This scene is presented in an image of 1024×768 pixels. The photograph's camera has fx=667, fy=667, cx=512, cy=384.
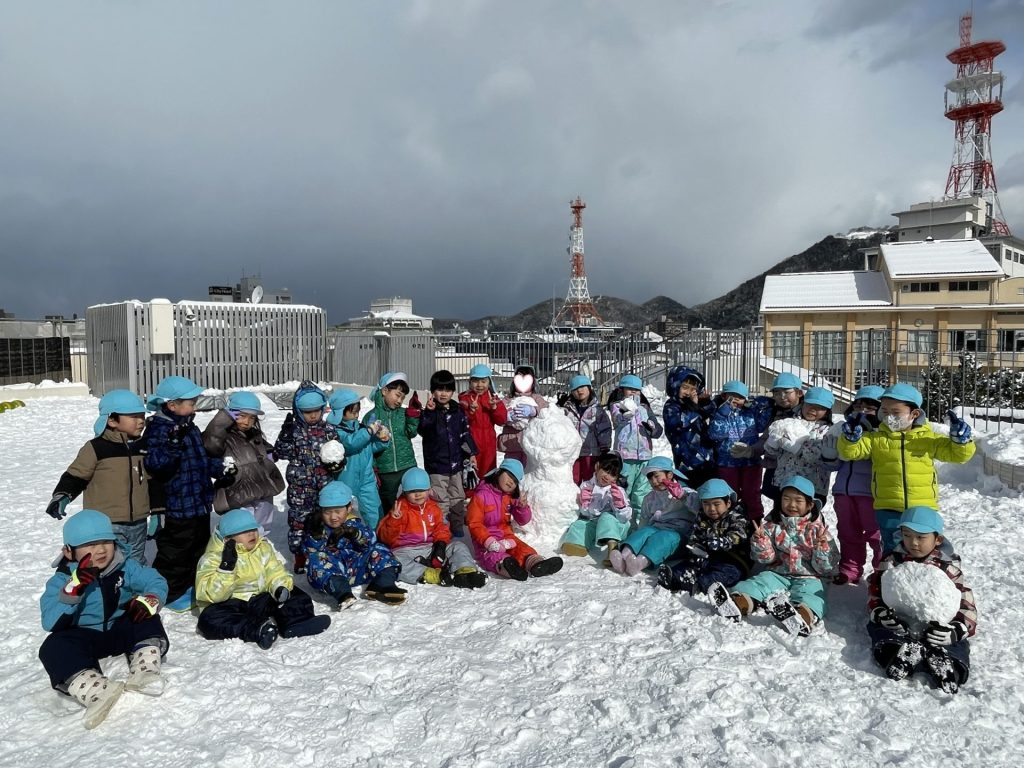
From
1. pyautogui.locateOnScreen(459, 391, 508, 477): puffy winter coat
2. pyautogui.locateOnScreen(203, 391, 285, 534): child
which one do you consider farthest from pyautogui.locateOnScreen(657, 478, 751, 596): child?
pyautogui.locateOnScreen(203, 391, 285, 534): child

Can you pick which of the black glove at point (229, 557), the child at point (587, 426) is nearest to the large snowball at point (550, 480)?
the child at point (587, 426)

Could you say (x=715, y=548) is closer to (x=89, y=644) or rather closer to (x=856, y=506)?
(x=856, y=506)

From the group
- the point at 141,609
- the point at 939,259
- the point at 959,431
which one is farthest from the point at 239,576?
the point at 939,259

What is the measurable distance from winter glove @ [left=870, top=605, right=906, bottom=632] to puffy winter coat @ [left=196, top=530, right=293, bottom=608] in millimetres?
3896

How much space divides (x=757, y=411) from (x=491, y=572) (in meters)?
2.75

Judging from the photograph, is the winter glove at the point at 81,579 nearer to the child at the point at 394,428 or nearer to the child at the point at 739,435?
the child at the point at 394,428

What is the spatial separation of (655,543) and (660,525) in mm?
255

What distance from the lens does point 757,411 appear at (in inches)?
236

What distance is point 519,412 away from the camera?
6727 mm

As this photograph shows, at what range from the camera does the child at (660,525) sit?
555cm

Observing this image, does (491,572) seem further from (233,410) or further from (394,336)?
(394,336)

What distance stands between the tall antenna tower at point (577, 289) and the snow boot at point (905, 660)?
68945 mm

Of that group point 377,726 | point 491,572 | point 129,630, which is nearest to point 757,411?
point 491,572

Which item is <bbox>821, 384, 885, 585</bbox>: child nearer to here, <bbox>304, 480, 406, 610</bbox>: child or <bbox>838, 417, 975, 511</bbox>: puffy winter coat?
<bbox>838, 417, 975, 511</bbox>: puffy winter coat
